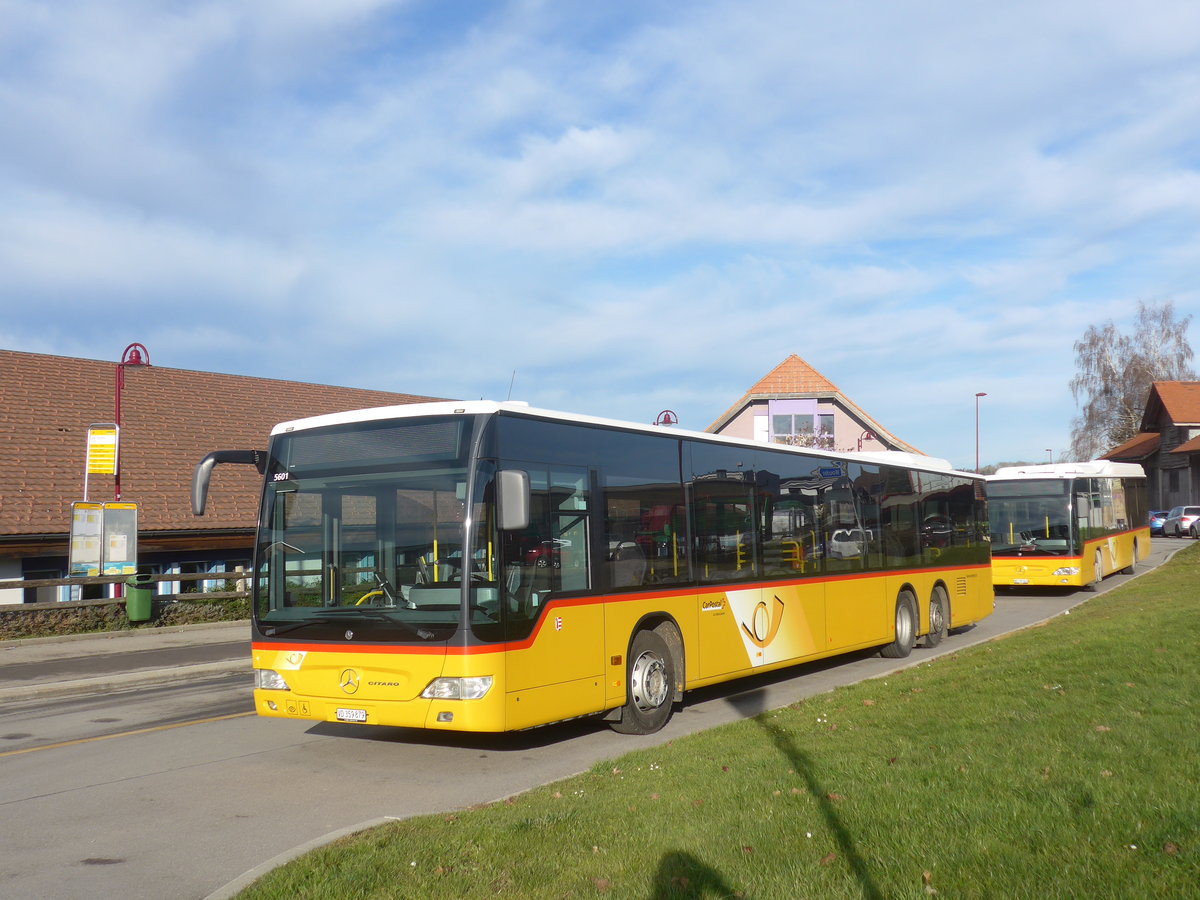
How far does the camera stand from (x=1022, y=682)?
33.0 ft

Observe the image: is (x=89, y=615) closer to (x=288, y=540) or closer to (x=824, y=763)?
(x=288, y=540)

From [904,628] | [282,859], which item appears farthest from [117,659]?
[282,859]

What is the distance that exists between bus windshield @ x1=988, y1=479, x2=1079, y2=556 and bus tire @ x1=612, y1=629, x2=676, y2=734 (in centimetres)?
1792

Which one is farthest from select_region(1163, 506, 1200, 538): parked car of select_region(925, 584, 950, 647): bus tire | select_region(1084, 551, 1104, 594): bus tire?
select_region(925, 584, 950, 647): bus tire

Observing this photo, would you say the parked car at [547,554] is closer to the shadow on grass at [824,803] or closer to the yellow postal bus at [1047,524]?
the shadow on grass at [824,803]

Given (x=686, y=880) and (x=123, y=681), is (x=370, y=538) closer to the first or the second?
(x=686, y=880)

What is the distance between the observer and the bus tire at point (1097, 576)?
1055 inches

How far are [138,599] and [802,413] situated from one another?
42.8m

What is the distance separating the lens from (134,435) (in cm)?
2870

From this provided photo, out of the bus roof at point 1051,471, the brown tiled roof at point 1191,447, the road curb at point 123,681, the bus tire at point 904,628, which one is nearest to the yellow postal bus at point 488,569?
the bus tire at point 904,628

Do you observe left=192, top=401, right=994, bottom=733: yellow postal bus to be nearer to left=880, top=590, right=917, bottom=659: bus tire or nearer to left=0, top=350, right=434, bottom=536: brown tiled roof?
left=880, top=590, right=917, bottom=659: bus tire

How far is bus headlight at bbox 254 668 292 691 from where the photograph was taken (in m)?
9.07

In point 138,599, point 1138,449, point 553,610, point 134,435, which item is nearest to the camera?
point 553,610

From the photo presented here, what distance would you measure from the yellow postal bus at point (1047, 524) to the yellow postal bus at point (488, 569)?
1640 cm
